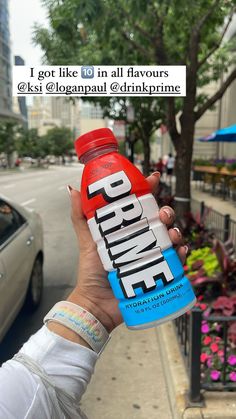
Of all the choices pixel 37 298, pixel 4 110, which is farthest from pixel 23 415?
pixel 37 298

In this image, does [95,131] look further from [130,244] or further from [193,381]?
[193,381]

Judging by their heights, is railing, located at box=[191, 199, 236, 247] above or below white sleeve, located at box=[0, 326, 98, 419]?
below

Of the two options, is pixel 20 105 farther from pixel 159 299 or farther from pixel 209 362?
pixel 209 362

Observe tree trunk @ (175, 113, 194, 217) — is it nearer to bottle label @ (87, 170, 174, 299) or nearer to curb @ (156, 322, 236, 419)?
curb @ (156, 322, 236, 419)

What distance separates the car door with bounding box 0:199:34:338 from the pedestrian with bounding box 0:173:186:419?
2.25m

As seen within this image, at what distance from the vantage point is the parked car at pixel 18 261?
3.53m

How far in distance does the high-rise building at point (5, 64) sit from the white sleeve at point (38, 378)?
77cm

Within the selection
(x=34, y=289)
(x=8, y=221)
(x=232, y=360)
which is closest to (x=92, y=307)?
(x=232, y=360)

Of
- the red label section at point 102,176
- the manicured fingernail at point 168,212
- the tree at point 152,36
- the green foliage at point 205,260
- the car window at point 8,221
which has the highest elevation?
the tree at point 152,36

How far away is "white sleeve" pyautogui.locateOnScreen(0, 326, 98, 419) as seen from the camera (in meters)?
0.90

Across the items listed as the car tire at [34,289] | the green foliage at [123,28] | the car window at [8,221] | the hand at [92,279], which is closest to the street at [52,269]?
the car tire at [34,289]

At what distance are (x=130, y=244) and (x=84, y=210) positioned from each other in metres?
0.19

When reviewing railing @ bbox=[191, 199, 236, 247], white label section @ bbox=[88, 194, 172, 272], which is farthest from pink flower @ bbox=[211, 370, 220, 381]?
railing @ bbox=[191, 199, 236, 247]

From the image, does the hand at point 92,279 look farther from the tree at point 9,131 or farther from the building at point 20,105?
the tree at point 9,131
